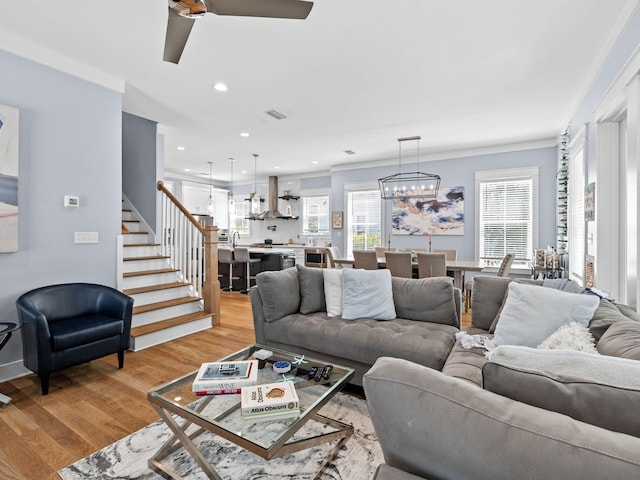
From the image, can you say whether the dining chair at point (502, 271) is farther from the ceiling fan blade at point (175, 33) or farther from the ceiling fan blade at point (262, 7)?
the ceiling fan blade at point (175, 33)

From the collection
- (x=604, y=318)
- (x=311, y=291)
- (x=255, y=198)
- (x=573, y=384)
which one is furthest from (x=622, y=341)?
(x=255, y=198)

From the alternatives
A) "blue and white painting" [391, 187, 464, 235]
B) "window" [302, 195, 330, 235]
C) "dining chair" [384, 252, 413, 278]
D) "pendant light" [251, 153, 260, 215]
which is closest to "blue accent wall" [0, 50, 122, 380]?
"dining chair" [384, 252, 413, 278]

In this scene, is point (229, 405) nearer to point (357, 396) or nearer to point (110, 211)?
point (357, 396)

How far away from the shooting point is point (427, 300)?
279 centimetres

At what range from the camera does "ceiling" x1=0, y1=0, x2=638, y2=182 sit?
2.46 meters

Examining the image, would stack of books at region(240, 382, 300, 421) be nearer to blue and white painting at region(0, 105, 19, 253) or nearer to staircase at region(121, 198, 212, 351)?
staircase at region(121, 198, 212, 351)

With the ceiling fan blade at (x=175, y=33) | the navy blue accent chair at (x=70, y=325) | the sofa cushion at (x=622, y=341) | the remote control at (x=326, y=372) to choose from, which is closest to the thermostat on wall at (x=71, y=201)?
the navy blue accent chair at (x=70, y=325)

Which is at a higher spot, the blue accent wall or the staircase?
the blue accent wall

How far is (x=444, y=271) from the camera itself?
430 centimetres

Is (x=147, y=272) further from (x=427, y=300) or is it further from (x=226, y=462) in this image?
(x=427, y=300)

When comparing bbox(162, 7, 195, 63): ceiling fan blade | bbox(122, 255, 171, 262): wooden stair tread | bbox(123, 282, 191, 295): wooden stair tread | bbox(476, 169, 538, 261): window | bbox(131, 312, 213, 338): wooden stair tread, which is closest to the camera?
bbox(162, 7, 195, 63): ceiling fan blade

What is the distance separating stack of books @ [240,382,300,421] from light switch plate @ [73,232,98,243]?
2681mm

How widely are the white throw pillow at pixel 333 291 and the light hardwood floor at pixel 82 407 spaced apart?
48.7 inches

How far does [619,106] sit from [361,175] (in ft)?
16.8
